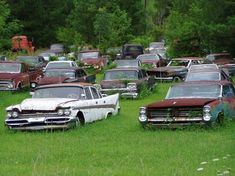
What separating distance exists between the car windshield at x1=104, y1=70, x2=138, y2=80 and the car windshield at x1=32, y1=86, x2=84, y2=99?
32.5 feet

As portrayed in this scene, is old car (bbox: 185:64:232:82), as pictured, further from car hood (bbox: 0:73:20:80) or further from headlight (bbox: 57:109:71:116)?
headlight (bbox: 57:109:71:116)

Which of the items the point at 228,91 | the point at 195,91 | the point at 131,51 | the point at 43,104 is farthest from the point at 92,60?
the point at 43,104

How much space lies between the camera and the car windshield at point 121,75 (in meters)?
28.4

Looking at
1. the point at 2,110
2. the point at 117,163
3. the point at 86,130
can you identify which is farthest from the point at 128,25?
the point at 117,163

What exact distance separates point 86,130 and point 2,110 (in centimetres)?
754

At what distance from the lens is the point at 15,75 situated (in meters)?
29.5

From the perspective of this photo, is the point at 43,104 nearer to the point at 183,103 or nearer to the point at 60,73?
the point at 183,103

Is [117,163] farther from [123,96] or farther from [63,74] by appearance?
[63,74]

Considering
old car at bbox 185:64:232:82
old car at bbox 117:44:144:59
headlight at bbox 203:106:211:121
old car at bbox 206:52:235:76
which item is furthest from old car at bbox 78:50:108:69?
headlight at bbox 203:106:211:121

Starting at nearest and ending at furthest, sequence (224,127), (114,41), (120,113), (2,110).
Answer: (224,127) → (120,113) → (2,110) → (114,41)

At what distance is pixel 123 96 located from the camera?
90.0 ft

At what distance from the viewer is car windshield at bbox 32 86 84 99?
1813cm

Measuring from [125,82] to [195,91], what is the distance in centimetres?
989

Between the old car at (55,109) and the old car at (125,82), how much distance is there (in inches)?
339
